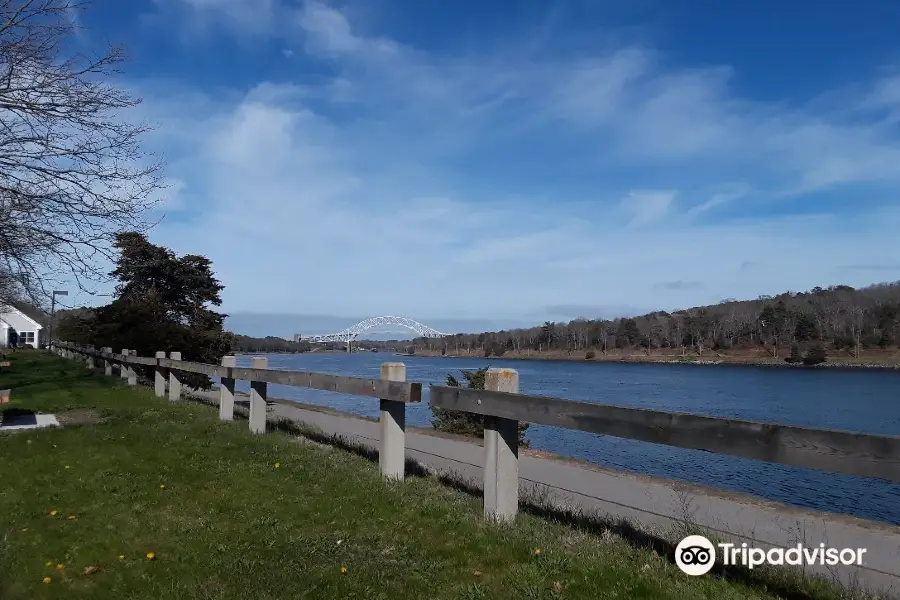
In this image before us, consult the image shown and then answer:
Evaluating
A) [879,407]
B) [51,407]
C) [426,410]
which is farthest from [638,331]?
[51,407]

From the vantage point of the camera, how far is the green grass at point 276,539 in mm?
3789

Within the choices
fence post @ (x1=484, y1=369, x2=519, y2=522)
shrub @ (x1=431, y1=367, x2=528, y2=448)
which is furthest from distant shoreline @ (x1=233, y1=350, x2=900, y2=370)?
fence post @ (x1=484, y1=369, x2=519, y2=522)

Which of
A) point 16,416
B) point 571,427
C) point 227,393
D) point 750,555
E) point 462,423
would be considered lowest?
point 462,423

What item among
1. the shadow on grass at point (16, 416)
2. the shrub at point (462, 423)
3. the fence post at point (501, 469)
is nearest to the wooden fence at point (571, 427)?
the fence post at point (501, 469)

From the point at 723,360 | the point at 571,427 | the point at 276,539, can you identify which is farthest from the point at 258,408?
the point at 723,360

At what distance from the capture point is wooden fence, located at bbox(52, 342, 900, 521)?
3131mm

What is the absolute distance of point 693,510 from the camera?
6.38 m

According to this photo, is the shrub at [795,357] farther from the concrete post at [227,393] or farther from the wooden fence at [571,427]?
the wooden fence at [571,427]

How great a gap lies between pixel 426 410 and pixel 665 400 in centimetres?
1762

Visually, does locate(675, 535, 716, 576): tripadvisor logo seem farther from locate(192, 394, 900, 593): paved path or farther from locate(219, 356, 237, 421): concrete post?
locate(219, 356, 237, 421): concrete post

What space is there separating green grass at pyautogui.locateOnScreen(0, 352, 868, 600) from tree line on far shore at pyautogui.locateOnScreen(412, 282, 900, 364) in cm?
9931

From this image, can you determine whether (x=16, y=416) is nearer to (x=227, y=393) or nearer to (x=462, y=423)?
(x=227, y=393)

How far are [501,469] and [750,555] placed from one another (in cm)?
171

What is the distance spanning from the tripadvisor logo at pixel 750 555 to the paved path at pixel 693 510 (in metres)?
0.09
